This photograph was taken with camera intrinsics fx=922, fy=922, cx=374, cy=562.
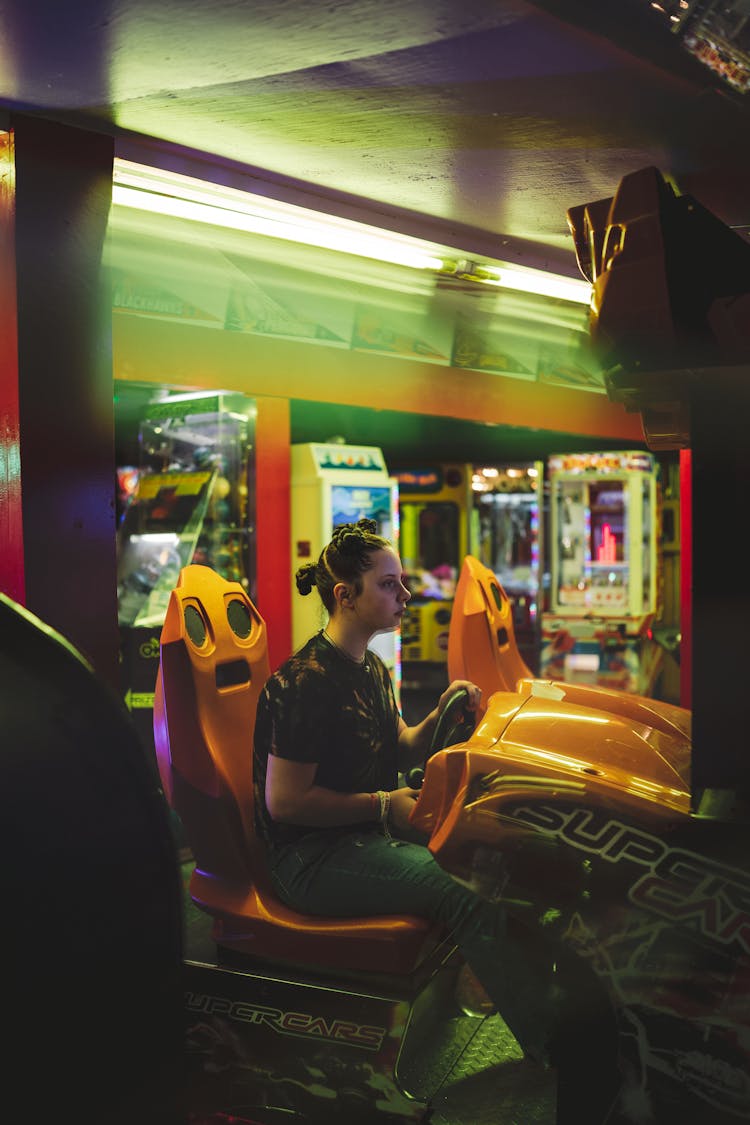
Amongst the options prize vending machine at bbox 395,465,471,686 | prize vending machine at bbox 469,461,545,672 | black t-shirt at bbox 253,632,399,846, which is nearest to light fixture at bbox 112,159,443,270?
black t-shirt at bbox 253,632,399,846

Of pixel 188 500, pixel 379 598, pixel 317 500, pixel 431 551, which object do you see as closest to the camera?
pixel 379 598

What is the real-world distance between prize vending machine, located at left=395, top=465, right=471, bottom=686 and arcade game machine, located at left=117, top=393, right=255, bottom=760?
4032 mm

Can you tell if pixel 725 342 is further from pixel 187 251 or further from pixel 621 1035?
pixel 187 251

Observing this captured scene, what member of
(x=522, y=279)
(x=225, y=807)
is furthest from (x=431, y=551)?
(x=225, y=807)

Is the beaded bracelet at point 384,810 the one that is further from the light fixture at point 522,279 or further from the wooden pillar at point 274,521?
the wooden pillar at point 274,521

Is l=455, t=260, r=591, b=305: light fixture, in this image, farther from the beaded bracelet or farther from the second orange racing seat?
the beaded bracelet

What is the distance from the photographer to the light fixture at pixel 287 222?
116 inches

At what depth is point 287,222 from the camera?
3320 millimetres

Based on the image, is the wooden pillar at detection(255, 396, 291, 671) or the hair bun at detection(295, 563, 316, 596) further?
the wooden pillar at detection(255, 396, 291, 671)

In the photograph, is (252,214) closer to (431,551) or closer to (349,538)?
(349,538)

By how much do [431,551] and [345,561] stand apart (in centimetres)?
715

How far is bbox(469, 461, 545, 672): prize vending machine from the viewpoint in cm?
913

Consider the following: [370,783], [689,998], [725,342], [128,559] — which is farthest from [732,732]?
[128,559]

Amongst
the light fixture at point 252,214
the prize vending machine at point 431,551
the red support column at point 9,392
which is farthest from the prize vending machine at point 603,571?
the red support column at point 9,392
